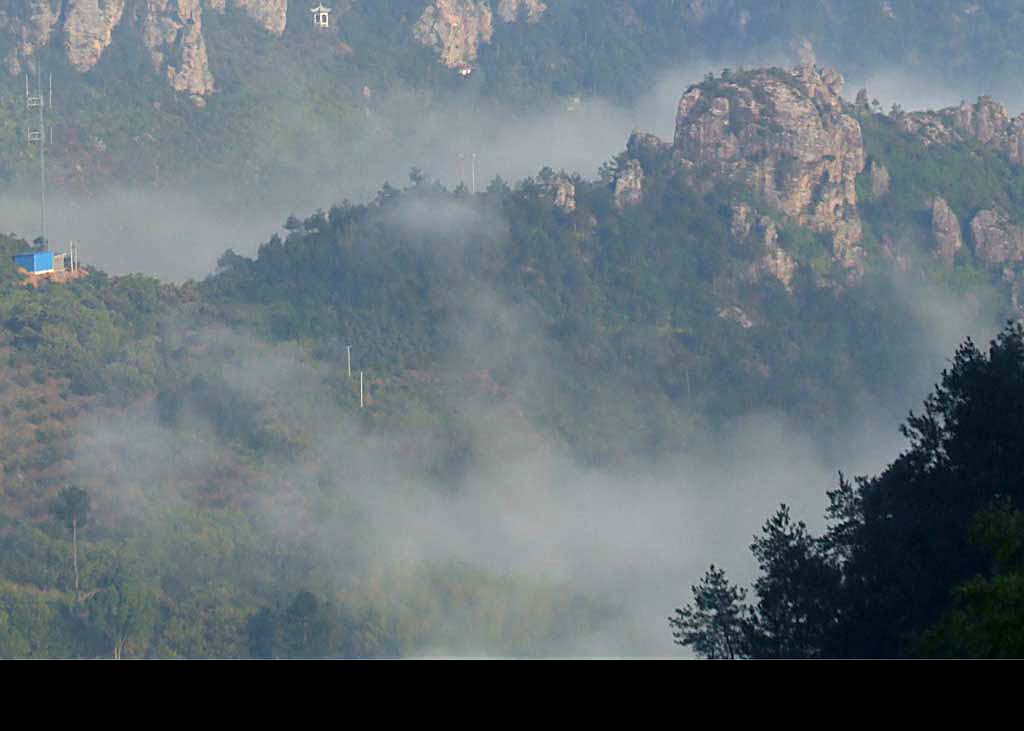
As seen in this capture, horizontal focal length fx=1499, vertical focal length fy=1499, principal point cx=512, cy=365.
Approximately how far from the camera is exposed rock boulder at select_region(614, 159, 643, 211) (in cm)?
4509

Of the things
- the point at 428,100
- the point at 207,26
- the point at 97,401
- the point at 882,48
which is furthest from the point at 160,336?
the point at 882,48

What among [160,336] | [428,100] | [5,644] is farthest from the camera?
[428,100]

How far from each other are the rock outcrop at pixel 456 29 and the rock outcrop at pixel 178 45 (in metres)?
12.6

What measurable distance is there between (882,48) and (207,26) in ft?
112

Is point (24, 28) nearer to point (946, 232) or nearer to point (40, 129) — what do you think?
point (40, 129)

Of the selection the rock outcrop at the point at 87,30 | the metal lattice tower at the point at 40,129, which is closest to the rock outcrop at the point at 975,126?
the metal lattice tower at the point at 40,129

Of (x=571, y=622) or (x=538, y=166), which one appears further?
(x=538, y=166)

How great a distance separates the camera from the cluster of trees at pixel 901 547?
10898 millimetres

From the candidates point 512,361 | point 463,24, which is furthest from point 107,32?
point 512,361

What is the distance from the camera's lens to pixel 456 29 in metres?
76.8

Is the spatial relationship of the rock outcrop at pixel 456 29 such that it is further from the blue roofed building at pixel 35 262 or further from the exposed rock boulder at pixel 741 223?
the blue roofed building at pixel 35 262

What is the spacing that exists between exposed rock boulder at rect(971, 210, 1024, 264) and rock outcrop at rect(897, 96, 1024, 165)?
3.04 m

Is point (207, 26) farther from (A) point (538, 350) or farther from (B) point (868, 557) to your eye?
(B) point (868, 557)
